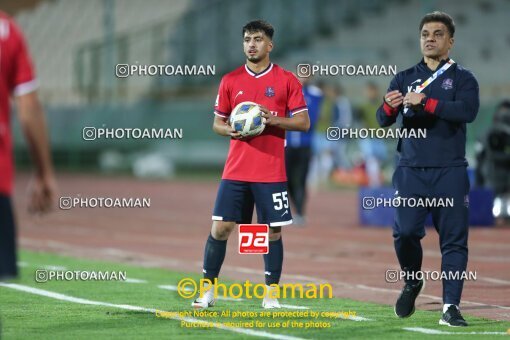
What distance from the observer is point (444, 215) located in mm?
9258

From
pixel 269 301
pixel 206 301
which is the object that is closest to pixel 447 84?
pixel 269 301

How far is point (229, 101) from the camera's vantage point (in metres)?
10.1

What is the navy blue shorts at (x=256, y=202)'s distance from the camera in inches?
393

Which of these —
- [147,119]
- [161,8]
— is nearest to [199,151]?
[147,119]

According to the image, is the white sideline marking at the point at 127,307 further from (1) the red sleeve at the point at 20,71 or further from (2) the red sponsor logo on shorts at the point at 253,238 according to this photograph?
(1) the red sleeve at the point at 20,71

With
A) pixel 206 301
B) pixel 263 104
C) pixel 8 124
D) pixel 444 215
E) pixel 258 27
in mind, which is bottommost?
pixel 206 301

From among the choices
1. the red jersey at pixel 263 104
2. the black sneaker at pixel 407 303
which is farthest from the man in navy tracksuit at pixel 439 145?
the red jersey at pixel 263 104

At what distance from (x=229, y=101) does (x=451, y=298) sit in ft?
8.02

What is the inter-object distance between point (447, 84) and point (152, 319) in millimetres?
2864

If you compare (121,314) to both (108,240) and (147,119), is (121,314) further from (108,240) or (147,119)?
(147,119)

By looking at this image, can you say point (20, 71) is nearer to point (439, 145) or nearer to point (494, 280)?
point (439, 145)

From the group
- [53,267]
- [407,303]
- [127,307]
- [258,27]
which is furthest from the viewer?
[53,267]

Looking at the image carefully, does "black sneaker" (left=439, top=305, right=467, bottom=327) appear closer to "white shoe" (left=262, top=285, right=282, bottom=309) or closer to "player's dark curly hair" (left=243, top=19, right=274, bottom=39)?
"white shoe" (left=262, top=285, right=282, bottom=309)

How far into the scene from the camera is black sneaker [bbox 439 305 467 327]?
898 centimetres
